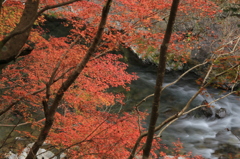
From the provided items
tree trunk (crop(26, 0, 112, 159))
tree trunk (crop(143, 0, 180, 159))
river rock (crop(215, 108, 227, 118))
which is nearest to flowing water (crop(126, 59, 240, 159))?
river rock (crop(215, 108, 227, 118))

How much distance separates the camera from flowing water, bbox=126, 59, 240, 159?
10789 mm

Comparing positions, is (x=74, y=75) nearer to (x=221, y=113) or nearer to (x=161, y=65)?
(x=161, y=65)

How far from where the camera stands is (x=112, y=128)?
7.42 metres

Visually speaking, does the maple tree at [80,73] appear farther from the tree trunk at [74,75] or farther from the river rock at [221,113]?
the river rock at [221,113]

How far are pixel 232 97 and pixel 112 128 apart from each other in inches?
465

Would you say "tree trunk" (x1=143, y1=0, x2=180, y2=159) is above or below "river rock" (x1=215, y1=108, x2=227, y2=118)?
below

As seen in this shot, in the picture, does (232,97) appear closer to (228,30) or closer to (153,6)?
(228,30)

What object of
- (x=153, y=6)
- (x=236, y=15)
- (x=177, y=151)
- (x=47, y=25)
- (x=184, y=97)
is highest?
(x=236, y=15)

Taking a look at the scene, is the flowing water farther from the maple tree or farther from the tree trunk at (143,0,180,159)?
the tree trunk at (143,0,180,159)

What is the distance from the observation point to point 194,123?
1323 cm

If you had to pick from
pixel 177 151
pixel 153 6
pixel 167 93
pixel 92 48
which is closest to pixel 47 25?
pixel 167 93

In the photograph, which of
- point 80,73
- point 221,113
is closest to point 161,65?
point 80,73

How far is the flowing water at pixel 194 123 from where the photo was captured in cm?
1079

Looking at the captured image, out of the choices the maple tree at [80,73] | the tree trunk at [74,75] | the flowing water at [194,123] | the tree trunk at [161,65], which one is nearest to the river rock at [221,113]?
the flowing water at [194,123]
